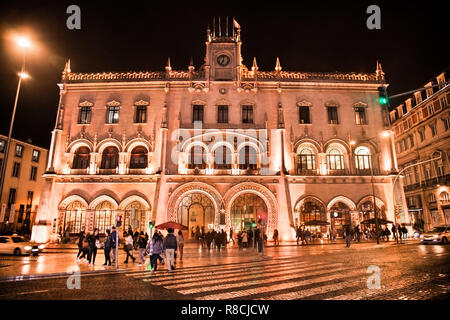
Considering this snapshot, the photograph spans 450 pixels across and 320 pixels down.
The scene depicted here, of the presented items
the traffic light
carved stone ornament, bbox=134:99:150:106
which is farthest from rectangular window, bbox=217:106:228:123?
the traffic light

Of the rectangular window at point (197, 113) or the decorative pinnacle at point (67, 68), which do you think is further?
the decorative pinnacle at point (67, 68)

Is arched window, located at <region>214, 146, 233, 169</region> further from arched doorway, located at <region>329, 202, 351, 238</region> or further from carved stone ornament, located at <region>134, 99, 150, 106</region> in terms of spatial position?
arched doorway, located at <region>329, 202, 351, 238</region>

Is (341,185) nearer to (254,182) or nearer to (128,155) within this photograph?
(254,182)

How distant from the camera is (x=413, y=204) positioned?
43719mm

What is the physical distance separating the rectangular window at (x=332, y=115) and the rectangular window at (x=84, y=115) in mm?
25568

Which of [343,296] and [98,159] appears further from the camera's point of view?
[98,159]

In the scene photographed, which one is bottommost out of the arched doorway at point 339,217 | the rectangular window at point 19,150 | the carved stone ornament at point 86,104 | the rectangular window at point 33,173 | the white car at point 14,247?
the white car at point 14,247

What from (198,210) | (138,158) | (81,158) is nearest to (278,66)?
(198,210)

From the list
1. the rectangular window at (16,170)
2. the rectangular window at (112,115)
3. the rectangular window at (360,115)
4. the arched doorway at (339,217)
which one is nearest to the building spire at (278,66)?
the rectangular window at (360,115)

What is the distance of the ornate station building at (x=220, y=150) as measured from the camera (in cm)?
2878

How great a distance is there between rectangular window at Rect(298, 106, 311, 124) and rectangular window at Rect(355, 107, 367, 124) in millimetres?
5314

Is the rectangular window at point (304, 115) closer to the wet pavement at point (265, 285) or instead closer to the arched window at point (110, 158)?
the arched window at point (110, 158)

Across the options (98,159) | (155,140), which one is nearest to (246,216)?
(155,140)
